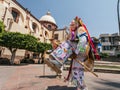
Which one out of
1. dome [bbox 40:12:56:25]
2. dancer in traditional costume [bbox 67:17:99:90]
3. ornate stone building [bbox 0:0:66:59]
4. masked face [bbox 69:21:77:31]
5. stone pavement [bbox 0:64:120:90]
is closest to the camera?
dancer in traditional costume [bbox 67:17:99:90]

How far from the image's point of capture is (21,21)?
35.1 meters

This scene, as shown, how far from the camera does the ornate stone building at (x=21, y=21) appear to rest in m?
26.5

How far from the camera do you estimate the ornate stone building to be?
26.5 metres

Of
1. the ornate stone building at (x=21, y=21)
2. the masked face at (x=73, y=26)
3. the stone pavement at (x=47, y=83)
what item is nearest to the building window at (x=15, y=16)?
the ornate stone building at (x=21, y=21)

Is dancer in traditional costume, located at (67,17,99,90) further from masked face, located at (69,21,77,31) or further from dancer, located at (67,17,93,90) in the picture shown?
masked face, located at (69,21,77,31)

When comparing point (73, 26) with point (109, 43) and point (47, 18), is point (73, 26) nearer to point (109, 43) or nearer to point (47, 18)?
point (47, 18)

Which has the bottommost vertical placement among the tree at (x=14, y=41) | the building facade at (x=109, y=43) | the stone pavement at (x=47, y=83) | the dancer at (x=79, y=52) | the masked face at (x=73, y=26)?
the stone pavement at (x=47, y=83)

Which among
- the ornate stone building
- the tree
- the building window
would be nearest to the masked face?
the ornate stone building

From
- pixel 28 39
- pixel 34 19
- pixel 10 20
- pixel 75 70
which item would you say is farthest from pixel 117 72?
pixel 34 19

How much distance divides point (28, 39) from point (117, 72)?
565 inches

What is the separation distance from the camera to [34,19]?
4253cm

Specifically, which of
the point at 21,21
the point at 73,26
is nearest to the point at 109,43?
the point at 21,21

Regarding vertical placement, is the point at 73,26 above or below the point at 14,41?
below

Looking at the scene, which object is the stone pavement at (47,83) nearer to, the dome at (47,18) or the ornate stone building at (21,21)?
the ornate stone building at (21,21)
